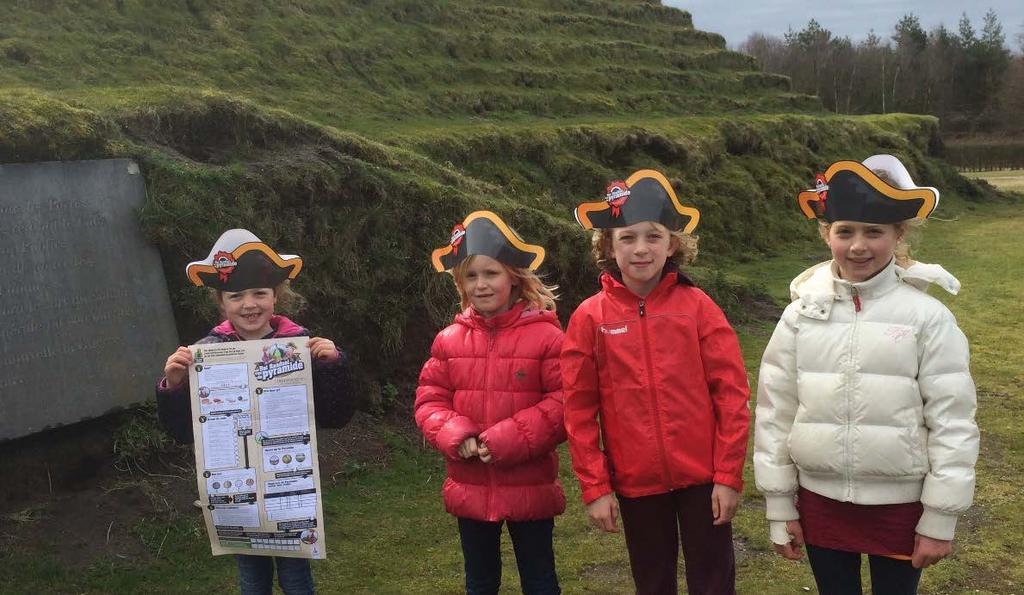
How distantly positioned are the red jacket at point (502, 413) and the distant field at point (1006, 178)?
30923 millimetres

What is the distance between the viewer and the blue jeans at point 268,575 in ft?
11.2

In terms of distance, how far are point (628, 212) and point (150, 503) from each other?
3.24 m

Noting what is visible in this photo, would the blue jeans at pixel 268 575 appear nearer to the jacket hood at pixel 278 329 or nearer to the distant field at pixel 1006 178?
the jacket hood at pixel 278 329

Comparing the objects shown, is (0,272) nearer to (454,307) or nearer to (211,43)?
(454,307)

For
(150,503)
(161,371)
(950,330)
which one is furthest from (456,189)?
(950,330)

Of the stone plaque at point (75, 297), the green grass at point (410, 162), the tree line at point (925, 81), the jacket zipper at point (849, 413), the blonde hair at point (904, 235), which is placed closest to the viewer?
the jacket zipper at point (849, 413)

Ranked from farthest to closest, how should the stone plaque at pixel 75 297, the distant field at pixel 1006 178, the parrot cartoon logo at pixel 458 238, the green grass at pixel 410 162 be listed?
the distant field at pixel 1006 178, the green grass at pixel 410 162, the stone plaque at pixel 75 297, the parrot cartoon logo at pixel 458 238

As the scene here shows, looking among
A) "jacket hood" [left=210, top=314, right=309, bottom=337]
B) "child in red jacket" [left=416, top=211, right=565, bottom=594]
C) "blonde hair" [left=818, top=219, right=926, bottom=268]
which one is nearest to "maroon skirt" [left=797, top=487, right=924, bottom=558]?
"blonde hair" [left=818, top=219, right=926, bottom=268]

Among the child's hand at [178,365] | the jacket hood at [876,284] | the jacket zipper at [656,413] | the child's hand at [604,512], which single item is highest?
the jacket hood at [876,284]

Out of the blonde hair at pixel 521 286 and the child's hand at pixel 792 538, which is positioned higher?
the blonde hair at pixel 521 286

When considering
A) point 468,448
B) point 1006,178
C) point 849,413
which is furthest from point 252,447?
point 1006,178

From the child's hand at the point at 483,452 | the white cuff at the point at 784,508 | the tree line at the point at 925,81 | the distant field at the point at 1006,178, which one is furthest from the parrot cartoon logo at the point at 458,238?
the tree line at the point at 925,81

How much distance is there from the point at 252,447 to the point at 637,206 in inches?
66.6

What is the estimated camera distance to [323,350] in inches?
136
